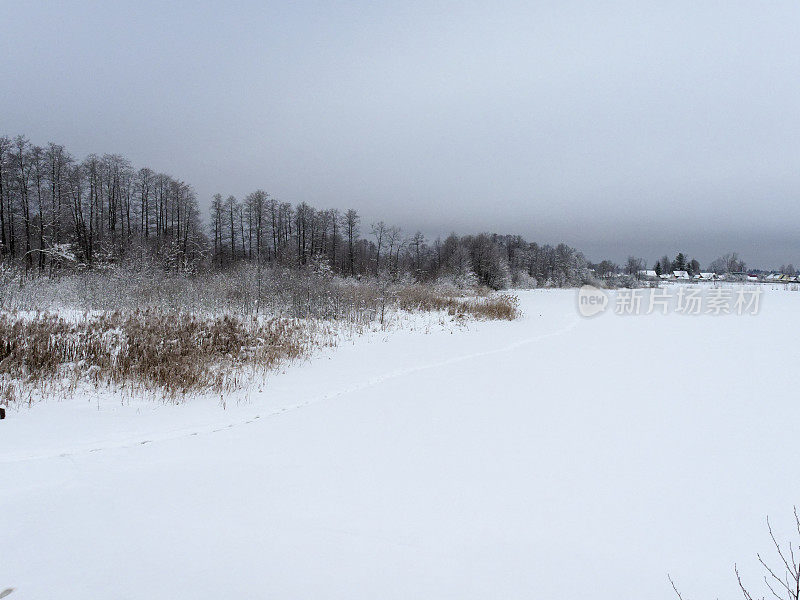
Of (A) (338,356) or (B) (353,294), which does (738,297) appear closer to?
(B) (353,294)

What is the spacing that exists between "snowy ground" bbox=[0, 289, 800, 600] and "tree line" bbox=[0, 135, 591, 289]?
13993mm

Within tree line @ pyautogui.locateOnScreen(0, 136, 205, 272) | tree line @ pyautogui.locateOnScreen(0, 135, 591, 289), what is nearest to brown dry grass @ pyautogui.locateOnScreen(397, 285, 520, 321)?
tree line @ pyautogui.locateOnScreen(0, 135, 591, 289)

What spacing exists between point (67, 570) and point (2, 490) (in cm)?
159

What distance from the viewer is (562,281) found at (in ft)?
266

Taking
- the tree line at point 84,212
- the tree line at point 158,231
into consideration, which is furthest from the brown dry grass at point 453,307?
the tree line at point 84,212

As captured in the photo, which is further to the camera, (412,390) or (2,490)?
(412,390)

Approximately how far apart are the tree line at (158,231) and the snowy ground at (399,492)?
13993 millimetres

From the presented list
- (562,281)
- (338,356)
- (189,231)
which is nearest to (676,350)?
(338,356)

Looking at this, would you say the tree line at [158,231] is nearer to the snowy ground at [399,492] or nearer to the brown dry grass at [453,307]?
the brown dry grass at [453,307]

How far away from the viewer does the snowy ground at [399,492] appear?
8.29 feet

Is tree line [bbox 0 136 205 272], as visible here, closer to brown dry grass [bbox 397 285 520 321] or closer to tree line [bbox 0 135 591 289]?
tree line [bbox 0 135 591 289]

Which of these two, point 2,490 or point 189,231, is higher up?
point 189,231

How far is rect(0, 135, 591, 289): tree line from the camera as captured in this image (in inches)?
1291

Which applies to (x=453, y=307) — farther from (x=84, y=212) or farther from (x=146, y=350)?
(x=84, y=212)
